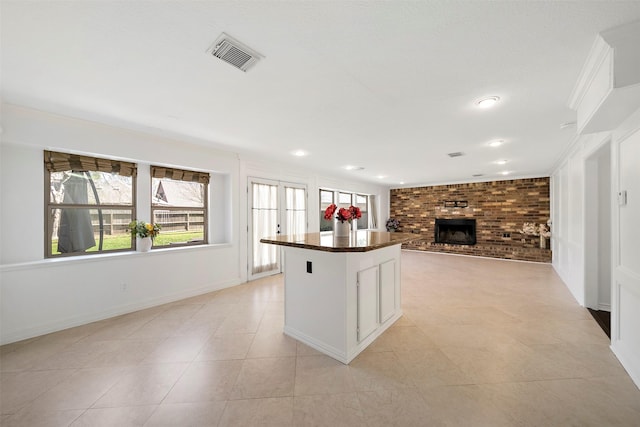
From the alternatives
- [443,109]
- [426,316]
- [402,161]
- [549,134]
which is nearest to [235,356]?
[426,316]

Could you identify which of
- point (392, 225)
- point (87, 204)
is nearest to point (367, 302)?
point (87, 204)

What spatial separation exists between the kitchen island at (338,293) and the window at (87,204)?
2.39 meters

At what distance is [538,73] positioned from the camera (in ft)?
6.02

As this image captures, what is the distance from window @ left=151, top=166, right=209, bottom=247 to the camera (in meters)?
A: 3.73

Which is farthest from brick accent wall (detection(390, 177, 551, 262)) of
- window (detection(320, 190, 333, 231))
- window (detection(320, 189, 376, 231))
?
window (detection(320, 190, 333, 231))

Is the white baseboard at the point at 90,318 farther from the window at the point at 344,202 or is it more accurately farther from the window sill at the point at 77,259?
the window at the point at 344,202

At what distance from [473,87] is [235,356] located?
3.05m

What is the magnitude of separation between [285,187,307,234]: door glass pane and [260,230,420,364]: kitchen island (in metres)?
2.74

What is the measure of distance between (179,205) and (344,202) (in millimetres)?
4508

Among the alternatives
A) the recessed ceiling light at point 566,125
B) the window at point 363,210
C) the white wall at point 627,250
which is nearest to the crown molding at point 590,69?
the white wall at point 627,250

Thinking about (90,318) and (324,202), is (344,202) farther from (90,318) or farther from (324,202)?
(90,318)

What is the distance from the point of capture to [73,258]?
9.52 ft

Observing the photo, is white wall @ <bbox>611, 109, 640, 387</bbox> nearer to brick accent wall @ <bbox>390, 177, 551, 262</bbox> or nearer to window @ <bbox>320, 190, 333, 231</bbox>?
brick accent wall @ <bbox>390, 177, 551, 262</bbox>

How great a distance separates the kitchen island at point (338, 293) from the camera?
7.10 feet
